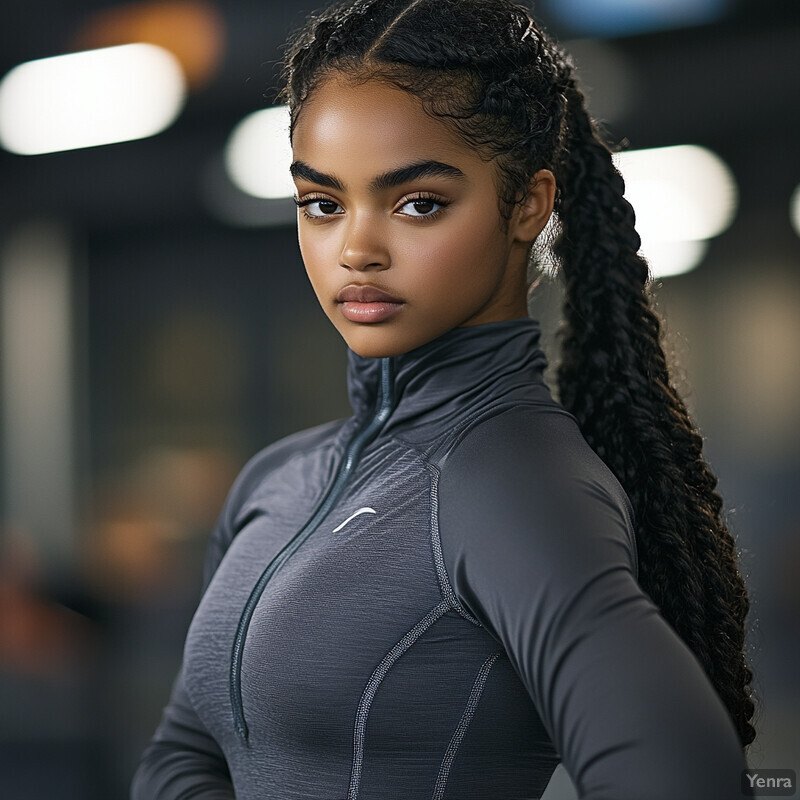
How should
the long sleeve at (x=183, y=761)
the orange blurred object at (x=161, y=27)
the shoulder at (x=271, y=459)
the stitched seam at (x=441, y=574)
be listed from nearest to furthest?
the stitched seam at (x=441, y=574), the long sleeve at (x=183, y=761), the shoulder at (x=271, y=459), the orange blurred object at (x=161, y=27)

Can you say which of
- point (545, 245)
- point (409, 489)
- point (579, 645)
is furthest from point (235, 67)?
point (579, 645)

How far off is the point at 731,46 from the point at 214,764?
8.05 ft

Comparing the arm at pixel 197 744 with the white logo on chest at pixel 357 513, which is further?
the arm at pixel 197 744

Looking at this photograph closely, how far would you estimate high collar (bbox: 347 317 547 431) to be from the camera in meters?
0.87

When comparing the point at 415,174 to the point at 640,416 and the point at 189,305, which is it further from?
the point at 189,305

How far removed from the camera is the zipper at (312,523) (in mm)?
863

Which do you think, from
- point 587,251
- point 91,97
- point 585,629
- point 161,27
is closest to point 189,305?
point 91,97

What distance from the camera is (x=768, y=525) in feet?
10.1

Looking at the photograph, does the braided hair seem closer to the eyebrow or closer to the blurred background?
the eyebrow

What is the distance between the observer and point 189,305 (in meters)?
3.70

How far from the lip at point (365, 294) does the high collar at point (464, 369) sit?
0.08 meters

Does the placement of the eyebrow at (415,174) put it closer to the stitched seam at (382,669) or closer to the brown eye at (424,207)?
the brown eye at (424,207)
